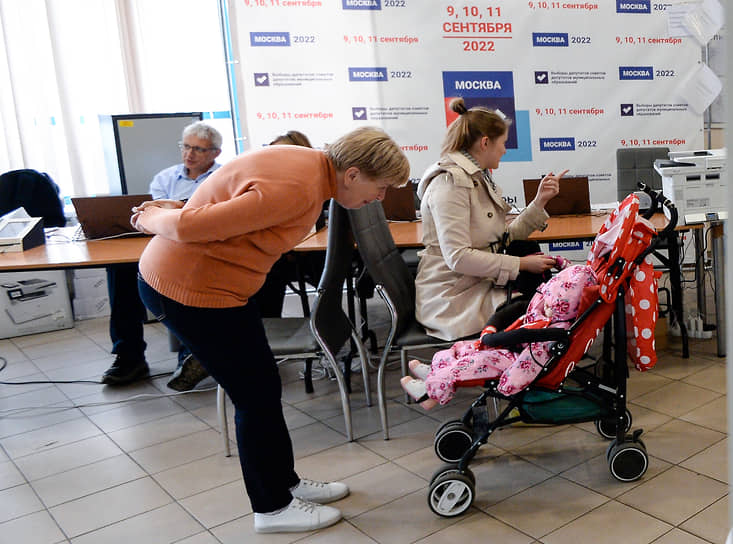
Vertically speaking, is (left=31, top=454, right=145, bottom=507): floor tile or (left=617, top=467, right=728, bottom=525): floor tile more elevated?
(left=31, top=454, right=145, bottom=507): floor tile

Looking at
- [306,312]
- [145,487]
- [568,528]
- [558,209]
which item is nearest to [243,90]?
[306,312]

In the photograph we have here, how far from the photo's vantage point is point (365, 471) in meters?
2.56

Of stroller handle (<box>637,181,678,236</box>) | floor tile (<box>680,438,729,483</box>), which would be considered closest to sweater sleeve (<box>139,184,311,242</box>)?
stroller handle (<box>637,181,678,236</box>)

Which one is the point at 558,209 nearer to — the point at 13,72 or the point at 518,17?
the point at 518,17

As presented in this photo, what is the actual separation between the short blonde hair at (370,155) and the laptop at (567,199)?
205 centimetres

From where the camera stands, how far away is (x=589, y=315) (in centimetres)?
223

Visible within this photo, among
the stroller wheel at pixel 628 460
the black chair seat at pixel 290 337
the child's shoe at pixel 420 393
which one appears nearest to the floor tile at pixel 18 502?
the black chair seat at pixel 290 337

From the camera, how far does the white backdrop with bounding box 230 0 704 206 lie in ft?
16.8

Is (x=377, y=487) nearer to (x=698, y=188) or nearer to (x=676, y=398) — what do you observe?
(x=676, y=398)

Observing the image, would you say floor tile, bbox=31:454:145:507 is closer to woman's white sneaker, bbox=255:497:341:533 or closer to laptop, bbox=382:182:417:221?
woman's white sneaker, bbox=255:497:341:533

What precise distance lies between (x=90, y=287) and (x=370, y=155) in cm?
385

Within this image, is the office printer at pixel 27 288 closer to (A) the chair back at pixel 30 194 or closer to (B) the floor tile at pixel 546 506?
(A) the chair back at pixel 30 194

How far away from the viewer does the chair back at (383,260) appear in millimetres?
2623

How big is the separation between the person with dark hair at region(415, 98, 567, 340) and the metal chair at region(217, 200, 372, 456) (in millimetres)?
318
